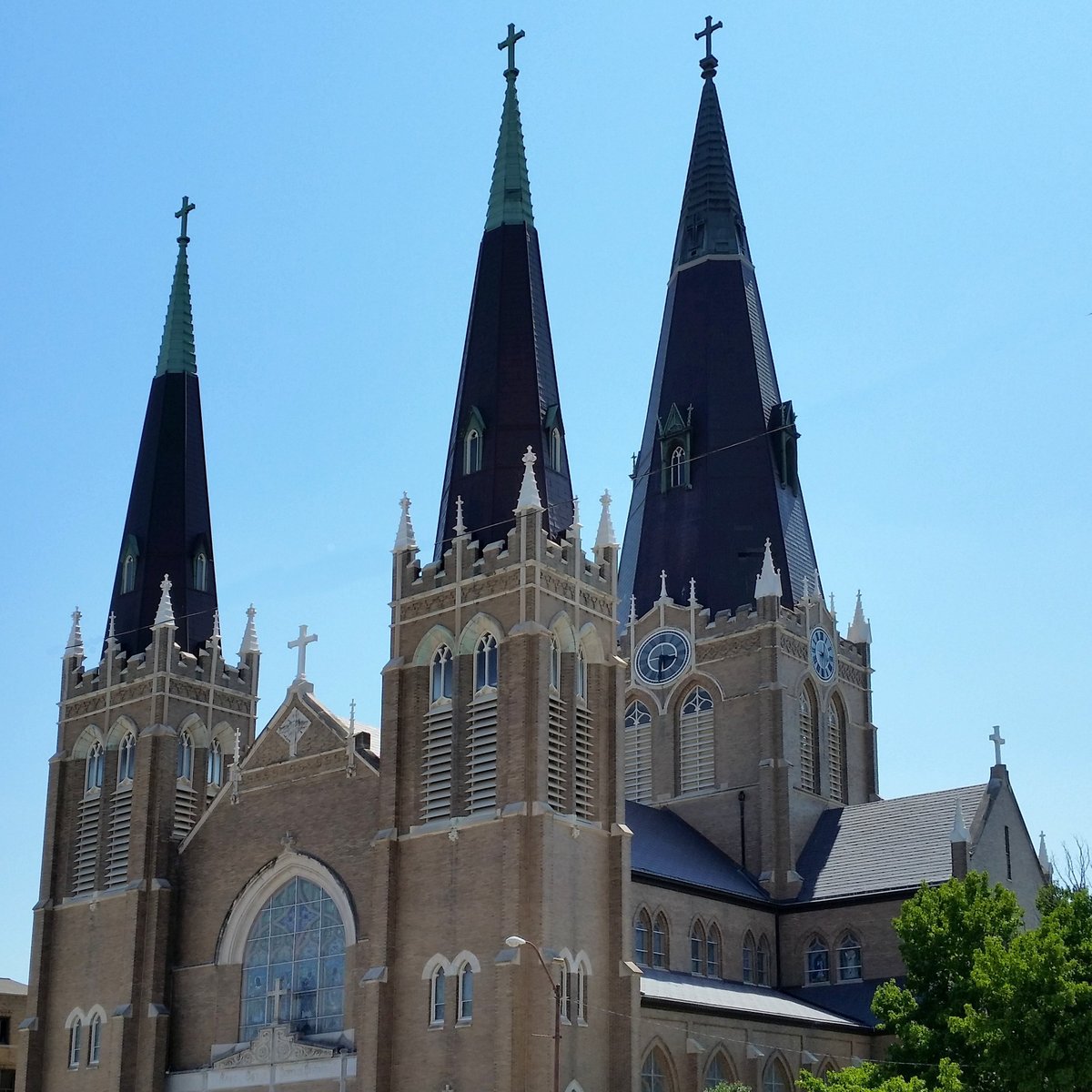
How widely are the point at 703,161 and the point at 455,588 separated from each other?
2706 cm

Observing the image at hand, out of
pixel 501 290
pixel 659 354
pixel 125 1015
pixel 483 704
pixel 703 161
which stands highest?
pixel 703 161

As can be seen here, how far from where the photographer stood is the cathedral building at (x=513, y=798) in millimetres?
38344

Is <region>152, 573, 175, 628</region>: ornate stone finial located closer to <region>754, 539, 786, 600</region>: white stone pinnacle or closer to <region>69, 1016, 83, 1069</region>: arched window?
<region>69, 1016, 83, 1069</region>: arched window

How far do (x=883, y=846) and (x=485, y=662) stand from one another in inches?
669

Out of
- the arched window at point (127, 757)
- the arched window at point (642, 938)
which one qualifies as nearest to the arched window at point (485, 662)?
the arched window at point (642, 938)

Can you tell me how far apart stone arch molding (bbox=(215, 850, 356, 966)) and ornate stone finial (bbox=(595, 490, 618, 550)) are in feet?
34.5

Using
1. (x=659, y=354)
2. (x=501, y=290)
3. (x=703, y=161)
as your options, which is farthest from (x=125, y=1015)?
(x=703, y=161)

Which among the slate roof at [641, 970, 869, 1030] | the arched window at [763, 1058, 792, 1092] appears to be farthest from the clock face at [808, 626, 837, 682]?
the arched window at [763, 1058, 792, 1092]

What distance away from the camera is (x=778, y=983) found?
5012 centimetres

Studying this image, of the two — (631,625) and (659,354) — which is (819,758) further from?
(659,354)

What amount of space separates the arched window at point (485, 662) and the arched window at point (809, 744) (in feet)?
56.8

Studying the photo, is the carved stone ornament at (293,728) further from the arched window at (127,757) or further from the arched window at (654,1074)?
the arched window at (654,1074)

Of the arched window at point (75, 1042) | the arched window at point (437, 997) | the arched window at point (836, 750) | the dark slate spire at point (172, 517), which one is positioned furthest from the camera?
the arched window at point (836, 750)

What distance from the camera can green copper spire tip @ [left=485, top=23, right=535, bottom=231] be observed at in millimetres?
46406
